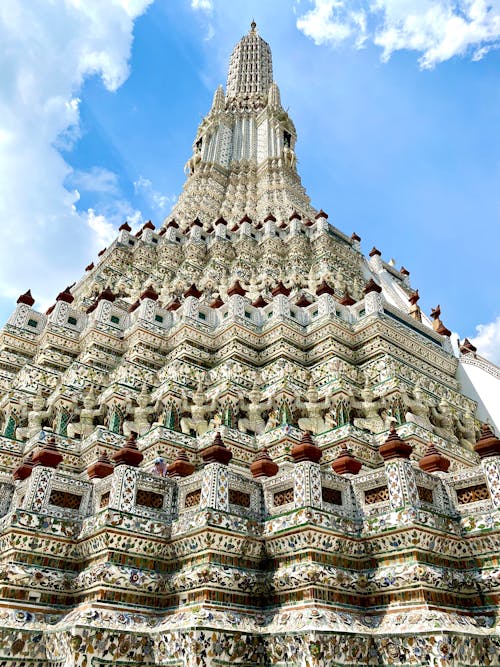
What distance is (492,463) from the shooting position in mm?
7188

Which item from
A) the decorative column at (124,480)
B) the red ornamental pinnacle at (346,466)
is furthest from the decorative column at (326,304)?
the decorative column at (124,480)

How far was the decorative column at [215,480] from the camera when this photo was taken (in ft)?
23.5

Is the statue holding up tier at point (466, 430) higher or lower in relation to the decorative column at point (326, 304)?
lower

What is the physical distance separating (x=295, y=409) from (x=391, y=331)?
3.68 m

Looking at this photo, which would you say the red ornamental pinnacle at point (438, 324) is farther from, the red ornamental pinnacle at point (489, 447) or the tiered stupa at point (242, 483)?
the red ornamental pinnacle at point (489, 447)

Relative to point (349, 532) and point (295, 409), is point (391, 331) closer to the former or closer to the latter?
point (295, 409)

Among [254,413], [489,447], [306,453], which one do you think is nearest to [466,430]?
[254,413]

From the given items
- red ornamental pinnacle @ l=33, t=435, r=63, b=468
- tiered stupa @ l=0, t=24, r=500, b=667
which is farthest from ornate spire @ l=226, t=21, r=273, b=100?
red ornamental pinnacle @ l=33, t=435, r=63, b=468

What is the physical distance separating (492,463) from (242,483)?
327 cm

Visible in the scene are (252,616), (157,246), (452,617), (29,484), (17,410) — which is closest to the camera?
(452,617)

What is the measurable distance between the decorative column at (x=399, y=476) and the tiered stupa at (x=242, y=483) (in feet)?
0.09

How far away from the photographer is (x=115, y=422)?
1163cm

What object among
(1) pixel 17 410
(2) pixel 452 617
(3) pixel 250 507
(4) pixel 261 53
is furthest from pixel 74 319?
(4) pixel 261 53

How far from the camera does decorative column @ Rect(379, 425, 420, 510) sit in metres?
6.96
